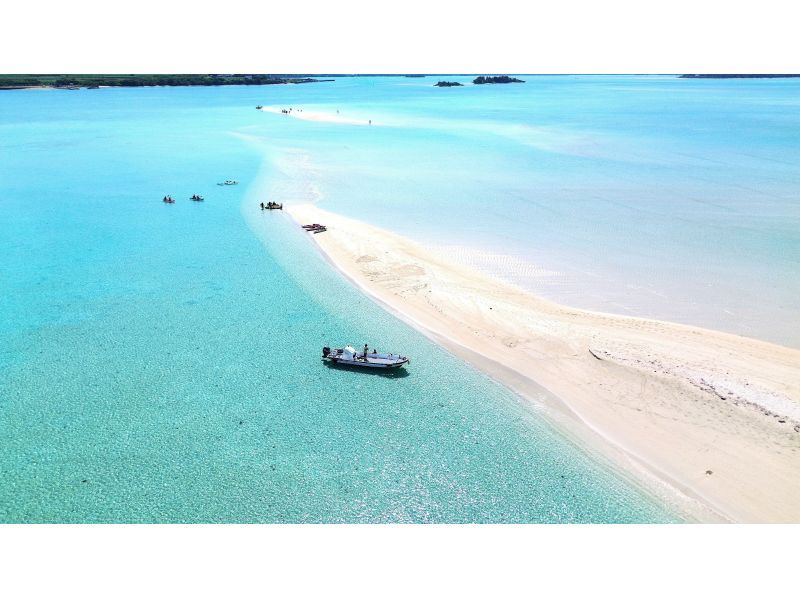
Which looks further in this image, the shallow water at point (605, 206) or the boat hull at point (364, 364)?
the shallow water at point (605, 206)

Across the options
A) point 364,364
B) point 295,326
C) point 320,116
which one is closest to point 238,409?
point 364,364

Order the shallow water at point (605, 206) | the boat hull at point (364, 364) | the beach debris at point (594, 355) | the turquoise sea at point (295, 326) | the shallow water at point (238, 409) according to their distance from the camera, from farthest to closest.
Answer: the shallow water at point (605, 206)
the beach debris at point (594, 355)
the boat hull at point (364, 364)
the turquoise sea at point (295, 326)
the shallow water at point (238, 409)

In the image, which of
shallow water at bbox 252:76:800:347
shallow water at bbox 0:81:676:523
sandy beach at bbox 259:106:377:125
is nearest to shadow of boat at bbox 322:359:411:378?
shallow water at bbox 0:81:676:523

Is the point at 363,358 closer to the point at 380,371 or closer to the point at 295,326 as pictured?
the point at 380,371

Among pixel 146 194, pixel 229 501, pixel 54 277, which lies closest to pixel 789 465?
pixel 229 501

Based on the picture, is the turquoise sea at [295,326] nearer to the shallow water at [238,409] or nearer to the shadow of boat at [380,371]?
the shallow water at [238,409]

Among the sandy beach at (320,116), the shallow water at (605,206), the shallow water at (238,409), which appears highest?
the sandy beach at (320,116)

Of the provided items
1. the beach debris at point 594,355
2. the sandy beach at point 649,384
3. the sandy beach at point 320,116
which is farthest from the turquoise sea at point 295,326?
the sandy beach at point 320,116
